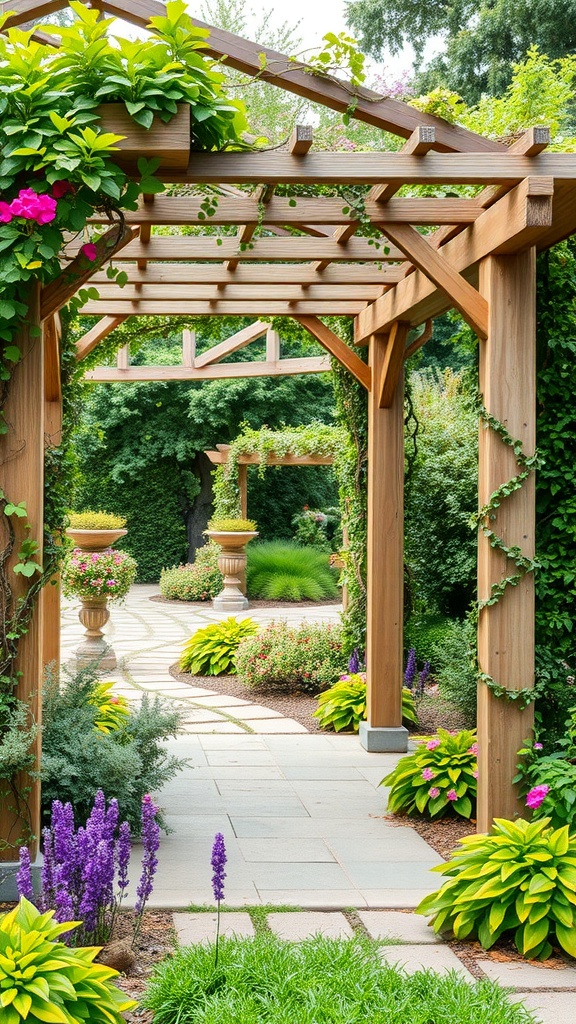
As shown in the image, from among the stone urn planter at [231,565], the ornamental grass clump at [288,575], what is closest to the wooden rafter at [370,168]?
the stone urn planter at [231,565]

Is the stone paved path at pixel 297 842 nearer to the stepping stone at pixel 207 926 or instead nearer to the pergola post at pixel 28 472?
the stepping stone at pixel 207 926

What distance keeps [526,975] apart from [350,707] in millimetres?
3877

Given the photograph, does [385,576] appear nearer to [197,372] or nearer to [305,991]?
[305,991]

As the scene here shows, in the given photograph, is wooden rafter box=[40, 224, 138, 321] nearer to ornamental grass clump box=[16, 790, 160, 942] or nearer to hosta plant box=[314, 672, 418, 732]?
ornamental grass clump box=[16, 790, 160, 942]

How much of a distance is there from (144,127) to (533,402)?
6.08 feet

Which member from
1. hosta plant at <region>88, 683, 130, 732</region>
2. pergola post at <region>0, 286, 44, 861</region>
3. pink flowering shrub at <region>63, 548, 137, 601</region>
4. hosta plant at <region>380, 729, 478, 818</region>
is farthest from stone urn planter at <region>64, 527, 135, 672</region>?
pergola post at <region>0, 286, 44, 861</region>

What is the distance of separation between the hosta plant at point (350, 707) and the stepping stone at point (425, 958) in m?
3.52

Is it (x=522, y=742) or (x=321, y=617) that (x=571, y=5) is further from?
(x=522, y=742)

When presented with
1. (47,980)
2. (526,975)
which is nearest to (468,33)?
(526,975)

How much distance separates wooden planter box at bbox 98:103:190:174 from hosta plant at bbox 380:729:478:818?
2.98m

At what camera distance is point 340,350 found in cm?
643

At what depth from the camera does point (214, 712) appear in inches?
299

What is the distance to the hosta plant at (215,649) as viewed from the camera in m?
9.13

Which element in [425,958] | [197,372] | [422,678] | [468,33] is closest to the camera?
[425,958]
